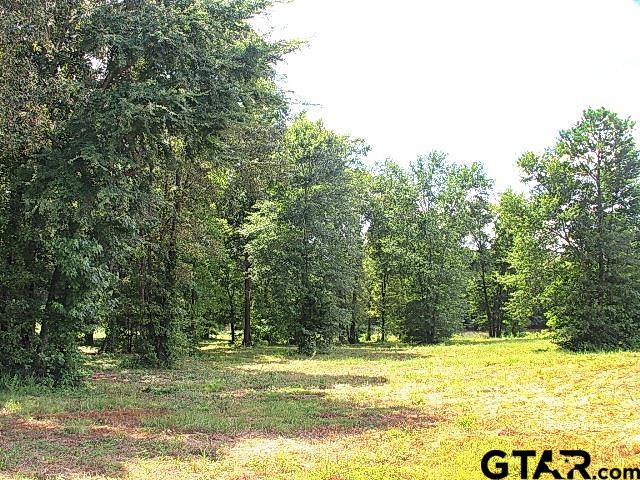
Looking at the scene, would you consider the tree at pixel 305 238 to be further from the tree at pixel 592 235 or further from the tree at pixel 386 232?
the tree at pixel 592 235

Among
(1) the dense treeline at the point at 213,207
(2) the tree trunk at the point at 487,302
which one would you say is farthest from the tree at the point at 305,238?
(2) the tree trunk at the point at 487,302

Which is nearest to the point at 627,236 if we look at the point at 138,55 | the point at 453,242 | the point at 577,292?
the point at 577,292

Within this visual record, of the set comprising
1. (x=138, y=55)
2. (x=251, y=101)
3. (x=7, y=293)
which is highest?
(x=138, y=55)

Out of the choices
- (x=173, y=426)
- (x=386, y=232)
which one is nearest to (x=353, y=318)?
(x=386, y=232)

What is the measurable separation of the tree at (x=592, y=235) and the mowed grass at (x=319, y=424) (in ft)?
29.4

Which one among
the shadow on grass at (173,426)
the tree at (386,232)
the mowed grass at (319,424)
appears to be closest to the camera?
the mowed grass at (319,424)

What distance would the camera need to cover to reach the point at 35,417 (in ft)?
35.6

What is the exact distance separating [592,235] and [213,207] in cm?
1912

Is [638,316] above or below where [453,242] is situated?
below

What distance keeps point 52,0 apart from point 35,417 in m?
9.78

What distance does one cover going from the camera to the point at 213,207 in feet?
96.6

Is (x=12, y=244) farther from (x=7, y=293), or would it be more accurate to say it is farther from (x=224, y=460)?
(x=224, y=460)

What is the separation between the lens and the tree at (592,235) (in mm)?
25531

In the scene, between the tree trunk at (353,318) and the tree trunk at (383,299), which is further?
the tree trunk at (383,299)
